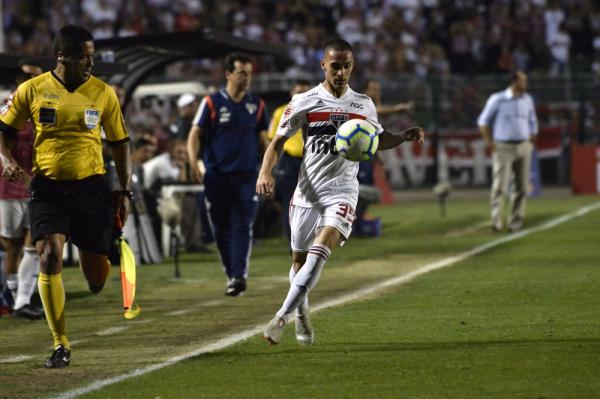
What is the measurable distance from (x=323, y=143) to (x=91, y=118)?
5.21 feet

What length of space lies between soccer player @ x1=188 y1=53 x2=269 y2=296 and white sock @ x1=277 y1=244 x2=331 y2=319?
421 cm

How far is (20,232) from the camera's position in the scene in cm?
1195

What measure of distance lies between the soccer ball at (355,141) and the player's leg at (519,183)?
1101cm

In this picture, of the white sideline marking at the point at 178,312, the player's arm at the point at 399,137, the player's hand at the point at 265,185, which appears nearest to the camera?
the player's hand at the point at 265,185

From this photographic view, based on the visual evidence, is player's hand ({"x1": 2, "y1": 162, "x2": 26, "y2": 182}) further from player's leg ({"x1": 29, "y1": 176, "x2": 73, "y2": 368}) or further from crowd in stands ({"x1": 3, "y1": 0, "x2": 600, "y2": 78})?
crowd in stands ({"x1": 3, "y1": 0, "x2": 600, "y2": 78})

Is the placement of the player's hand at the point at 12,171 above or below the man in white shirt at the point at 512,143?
above

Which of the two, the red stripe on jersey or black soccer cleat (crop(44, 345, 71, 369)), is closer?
black soccer cleat (crop(44, 345, 71, 369))

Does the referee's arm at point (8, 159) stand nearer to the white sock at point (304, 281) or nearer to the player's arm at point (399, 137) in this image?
the white sock at point (304, 281)

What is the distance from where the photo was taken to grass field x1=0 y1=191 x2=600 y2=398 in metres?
7.72

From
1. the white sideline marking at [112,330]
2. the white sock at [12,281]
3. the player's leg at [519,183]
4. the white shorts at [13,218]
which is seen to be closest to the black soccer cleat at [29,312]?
the white sock at [12,281]

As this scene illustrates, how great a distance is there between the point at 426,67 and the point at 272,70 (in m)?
3.92

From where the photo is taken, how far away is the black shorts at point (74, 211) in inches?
348

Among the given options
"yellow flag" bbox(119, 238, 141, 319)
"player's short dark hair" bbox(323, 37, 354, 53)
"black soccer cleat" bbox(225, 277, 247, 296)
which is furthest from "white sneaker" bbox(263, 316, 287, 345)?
"black soccer cleat" bbox(225, 277, 247, 296)

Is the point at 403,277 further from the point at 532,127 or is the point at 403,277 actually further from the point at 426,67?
the point at 426,67
